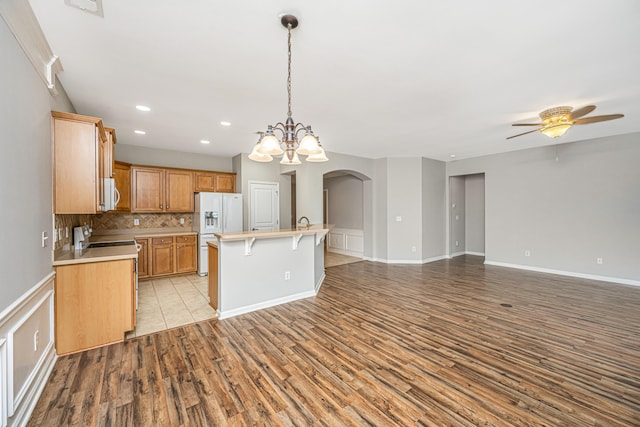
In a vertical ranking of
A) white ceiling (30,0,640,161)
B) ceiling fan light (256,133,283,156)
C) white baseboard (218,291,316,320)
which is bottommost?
white baseboard (218,291,316,320)

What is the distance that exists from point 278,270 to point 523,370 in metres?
2.91

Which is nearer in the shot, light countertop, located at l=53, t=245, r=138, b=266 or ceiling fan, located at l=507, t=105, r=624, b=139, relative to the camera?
light countertop, located at l=53, t=245, r=138, b=266

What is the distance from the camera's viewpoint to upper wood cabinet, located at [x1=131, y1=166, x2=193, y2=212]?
17.1 feet

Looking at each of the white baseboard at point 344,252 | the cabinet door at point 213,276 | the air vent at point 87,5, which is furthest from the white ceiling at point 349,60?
the white baseboard at point 344,252

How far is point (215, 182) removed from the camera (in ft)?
19.8

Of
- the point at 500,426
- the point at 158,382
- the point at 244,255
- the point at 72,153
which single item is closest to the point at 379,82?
the point at 244,255

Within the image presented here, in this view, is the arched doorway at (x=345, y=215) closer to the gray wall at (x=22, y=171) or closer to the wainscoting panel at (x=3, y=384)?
the gray wall at (x=22, y=171)

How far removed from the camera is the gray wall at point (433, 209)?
6809mm

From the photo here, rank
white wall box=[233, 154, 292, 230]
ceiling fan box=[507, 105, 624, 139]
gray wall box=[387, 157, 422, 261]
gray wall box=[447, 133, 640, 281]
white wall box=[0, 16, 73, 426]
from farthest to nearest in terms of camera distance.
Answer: gray wall box=[387, 157, 422, 261], white wall box=[233, 154, 292, 230], gray wall box=[447, 133, 640, 281], ceiling fan box=[507, 105, 624, 139], white wall box=[0, 16, 73, 426]

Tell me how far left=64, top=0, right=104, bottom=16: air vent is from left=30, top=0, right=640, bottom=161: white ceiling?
40mm

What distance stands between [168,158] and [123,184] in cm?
110

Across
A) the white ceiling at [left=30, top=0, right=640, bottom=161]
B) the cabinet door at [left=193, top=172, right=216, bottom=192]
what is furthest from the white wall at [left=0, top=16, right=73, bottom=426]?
the cabinet door at [left=193, top=172, right=216, bottom=192]

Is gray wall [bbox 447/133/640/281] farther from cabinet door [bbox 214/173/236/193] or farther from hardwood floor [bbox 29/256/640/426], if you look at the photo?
cabinet door [bbox 214/173/236/193]

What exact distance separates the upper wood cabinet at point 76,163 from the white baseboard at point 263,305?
6.14 feet
